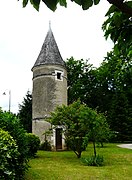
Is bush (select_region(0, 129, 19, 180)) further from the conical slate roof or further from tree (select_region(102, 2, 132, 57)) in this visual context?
the conical slate roof

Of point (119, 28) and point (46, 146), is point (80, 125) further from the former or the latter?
point (119, 28)

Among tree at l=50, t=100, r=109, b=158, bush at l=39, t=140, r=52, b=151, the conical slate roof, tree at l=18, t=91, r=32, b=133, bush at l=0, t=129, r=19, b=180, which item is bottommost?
bush at l=0, t=129, r=19, b=180

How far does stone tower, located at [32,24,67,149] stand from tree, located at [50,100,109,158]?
7.80 meters

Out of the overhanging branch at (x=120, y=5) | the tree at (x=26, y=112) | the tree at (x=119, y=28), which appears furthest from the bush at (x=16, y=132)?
the tree at (x=26, y=112)

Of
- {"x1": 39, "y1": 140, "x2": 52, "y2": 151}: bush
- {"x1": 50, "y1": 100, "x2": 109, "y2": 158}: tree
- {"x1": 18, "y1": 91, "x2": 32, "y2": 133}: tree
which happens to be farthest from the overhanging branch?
{"x1": 18, "y1": 91, "x2": 32, "y2": 133}: tree

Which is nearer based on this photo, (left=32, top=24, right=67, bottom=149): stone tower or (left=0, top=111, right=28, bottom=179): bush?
(left=0, top=111, right=28, bottom=179): bush

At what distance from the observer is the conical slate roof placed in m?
32.4

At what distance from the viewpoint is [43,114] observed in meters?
31.5

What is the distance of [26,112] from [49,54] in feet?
38.5

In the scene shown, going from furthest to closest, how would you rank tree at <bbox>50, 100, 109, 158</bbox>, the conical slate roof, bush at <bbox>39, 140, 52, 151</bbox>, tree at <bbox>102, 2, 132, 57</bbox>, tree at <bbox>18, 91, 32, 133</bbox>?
1. tree at <bbox>18, 91, 32, 133</bbox>
2. the conical slate roof
3. bush at <bbox>39, 140, 52, 151</bbox>
4. tree at <bbox>50, 100, 109, 158</bbox>
5. tree at <bbox>102, 2, 132, 57</bbox>

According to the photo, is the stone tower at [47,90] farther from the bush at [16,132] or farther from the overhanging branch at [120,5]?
the overhanging branch at [120,5]

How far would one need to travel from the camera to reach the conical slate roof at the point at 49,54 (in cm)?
3244

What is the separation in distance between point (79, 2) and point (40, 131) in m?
30.7

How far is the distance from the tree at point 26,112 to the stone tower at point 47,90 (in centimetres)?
866
